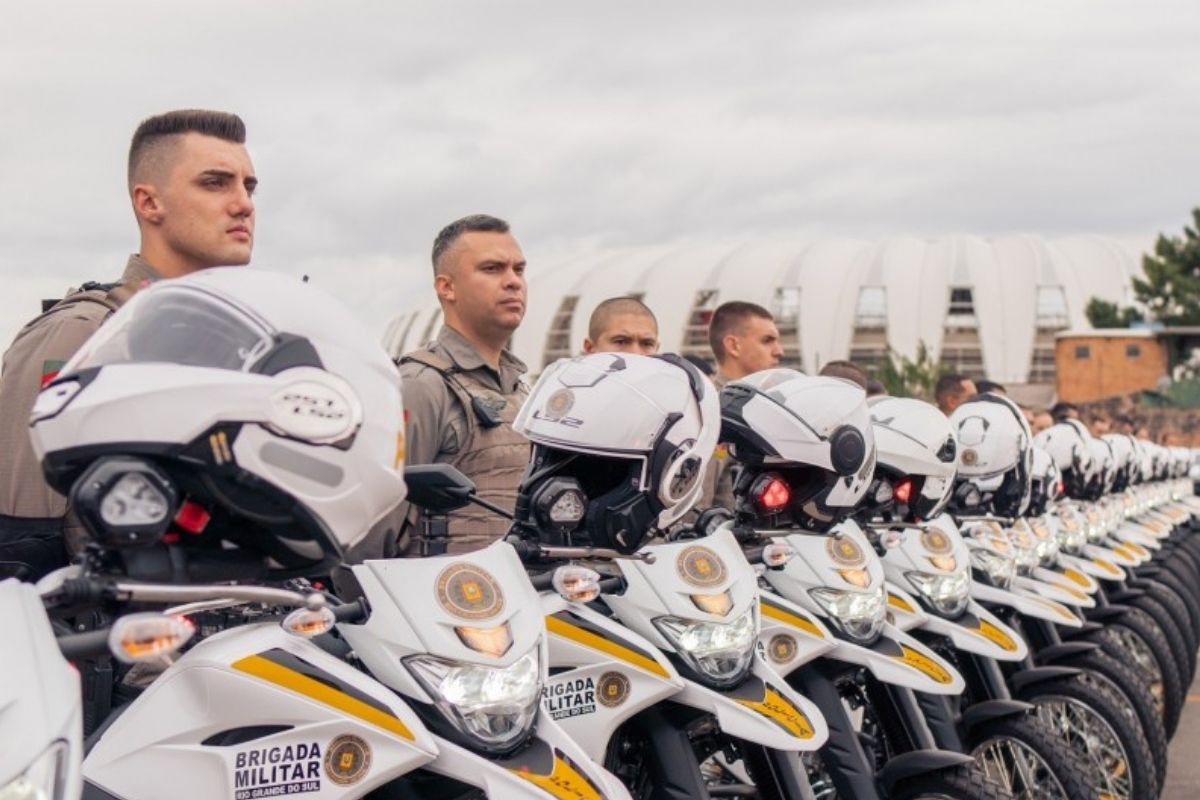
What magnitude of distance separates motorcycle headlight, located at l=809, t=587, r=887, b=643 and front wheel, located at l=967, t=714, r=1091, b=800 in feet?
2.04

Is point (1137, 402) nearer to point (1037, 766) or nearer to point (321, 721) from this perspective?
point (1037, 766)

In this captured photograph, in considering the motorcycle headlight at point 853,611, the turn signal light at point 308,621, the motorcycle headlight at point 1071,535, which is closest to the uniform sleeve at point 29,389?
→ the turn signal light at point 308,621

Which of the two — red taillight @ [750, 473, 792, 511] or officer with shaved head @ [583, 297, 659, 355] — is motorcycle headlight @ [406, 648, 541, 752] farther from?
officer with shaved head @ [583, 297, 659, 355]

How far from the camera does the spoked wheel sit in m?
6.14

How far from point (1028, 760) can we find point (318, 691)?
310 centimetres

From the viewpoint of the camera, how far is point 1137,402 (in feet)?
147

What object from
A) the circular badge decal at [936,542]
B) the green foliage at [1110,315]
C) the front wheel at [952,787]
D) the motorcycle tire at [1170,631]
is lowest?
the green foliage at [1110,315]

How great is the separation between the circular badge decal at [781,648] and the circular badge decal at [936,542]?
1478mm

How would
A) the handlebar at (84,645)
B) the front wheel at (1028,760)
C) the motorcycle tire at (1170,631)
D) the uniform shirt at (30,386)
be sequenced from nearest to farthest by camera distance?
the handlebar at (84,645) < the uniform shirt at (30,386) < the front wheel at (1028,760) < the motorcycle tire at (1170,631)

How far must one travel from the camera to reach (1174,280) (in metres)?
58.3

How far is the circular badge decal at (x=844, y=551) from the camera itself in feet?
17.4

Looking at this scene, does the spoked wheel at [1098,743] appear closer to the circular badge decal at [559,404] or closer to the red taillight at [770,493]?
the red taillight at [770,493]

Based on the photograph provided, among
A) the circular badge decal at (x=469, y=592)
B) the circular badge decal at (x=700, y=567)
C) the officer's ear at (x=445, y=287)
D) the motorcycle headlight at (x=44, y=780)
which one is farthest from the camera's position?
the officer's ear at (x=445, y=287)

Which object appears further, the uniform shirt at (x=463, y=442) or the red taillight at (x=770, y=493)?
the red taillight at (x=770, y=493)
